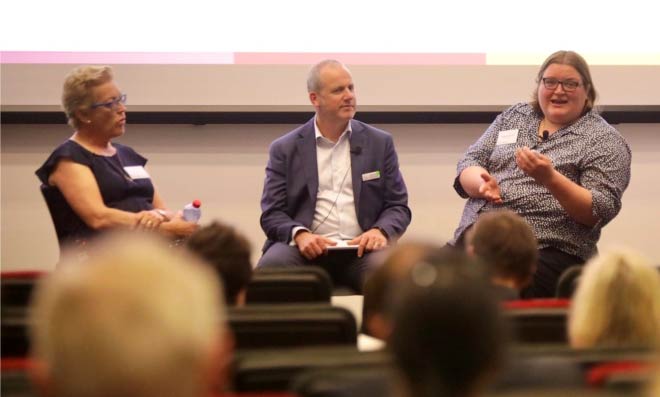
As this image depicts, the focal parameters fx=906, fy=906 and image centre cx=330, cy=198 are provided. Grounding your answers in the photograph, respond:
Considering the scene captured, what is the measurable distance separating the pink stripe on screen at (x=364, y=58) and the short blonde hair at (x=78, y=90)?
1509mm

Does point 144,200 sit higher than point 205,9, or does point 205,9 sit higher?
point 205,9

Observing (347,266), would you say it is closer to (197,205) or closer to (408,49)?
(197,205)

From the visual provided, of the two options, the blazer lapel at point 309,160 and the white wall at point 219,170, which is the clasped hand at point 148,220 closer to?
the blazer lapel at point 309,160

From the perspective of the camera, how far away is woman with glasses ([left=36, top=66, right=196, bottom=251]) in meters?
3.55

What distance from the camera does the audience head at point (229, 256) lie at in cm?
233

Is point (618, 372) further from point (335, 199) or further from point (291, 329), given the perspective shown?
Answer: point (335, 199)

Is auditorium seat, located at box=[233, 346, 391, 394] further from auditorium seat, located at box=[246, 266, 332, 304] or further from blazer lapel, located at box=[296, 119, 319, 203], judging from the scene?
blazer lapel, located at box=[296, 119, 319, 203]

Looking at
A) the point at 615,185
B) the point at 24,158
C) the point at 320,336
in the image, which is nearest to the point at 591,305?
the point at 320,336

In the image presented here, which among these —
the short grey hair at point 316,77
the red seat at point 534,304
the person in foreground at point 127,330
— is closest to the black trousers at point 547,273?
the short grey hair at point 316,77

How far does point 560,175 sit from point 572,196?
3.9 inches

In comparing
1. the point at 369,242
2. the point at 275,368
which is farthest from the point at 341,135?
the point at 275,368

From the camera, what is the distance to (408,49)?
524 centimetres

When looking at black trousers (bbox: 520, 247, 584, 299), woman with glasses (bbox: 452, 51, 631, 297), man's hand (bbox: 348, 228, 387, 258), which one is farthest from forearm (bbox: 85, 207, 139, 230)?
black trousers (bbox: 520, 247, 584, 299)

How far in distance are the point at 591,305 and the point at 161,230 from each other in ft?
7.12
